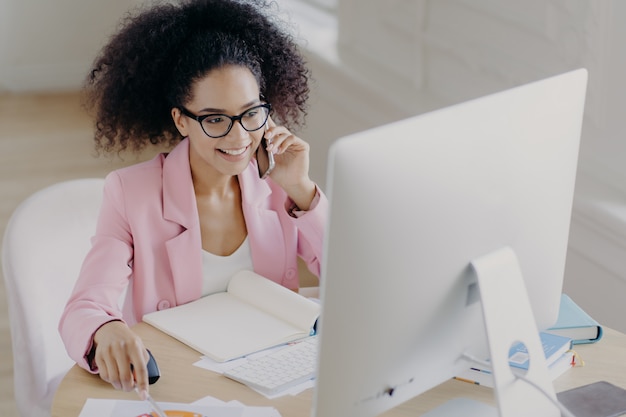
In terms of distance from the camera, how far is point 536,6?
2.73 m

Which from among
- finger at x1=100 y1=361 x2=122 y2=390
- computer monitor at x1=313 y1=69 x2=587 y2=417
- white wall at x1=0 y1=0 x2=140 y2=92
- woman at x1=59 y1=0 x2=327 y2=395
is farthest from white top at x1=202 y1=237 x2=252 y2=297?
white wall at x1=0 y1=0 x2=140 y2=92

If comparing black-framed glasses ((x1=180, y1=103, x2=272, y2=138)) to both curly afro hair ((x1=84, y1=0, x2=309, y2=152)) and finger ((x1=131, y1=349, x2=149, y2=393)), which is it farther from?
finger ((x1=131, y1=349, x2=149, y2=393))

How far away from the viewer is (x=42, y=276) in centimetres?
200

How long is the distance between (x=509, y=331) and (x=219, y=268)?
2.60ft

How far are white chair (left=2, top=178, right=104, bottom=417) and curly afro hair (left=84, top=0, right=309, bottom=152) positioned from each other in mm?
158

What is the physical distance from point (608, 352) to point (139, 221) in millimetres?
904

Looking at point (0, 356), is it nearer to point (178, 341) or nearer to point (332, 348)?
point (178, 341)

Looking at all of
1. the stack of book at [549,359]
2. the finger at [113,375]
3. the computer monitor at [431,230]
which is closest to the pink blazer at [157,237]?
the finger at [113,375]

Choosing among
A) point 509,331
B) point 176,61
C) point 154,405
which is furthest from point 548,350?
point 176,61

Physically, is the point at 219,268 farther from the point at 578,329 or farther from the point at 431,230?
the point at 431,230

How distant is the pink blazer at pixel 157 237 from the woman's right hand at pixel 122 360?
0.18 meters

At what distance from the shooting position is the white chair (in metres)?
1.94

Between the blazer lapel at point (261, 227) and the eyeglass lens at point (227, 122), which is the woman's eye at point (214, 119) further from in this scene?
the blazer lapel at point (261, 227)

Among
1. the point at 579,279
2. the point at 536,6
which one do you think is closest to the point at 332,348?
the point at 579,279
